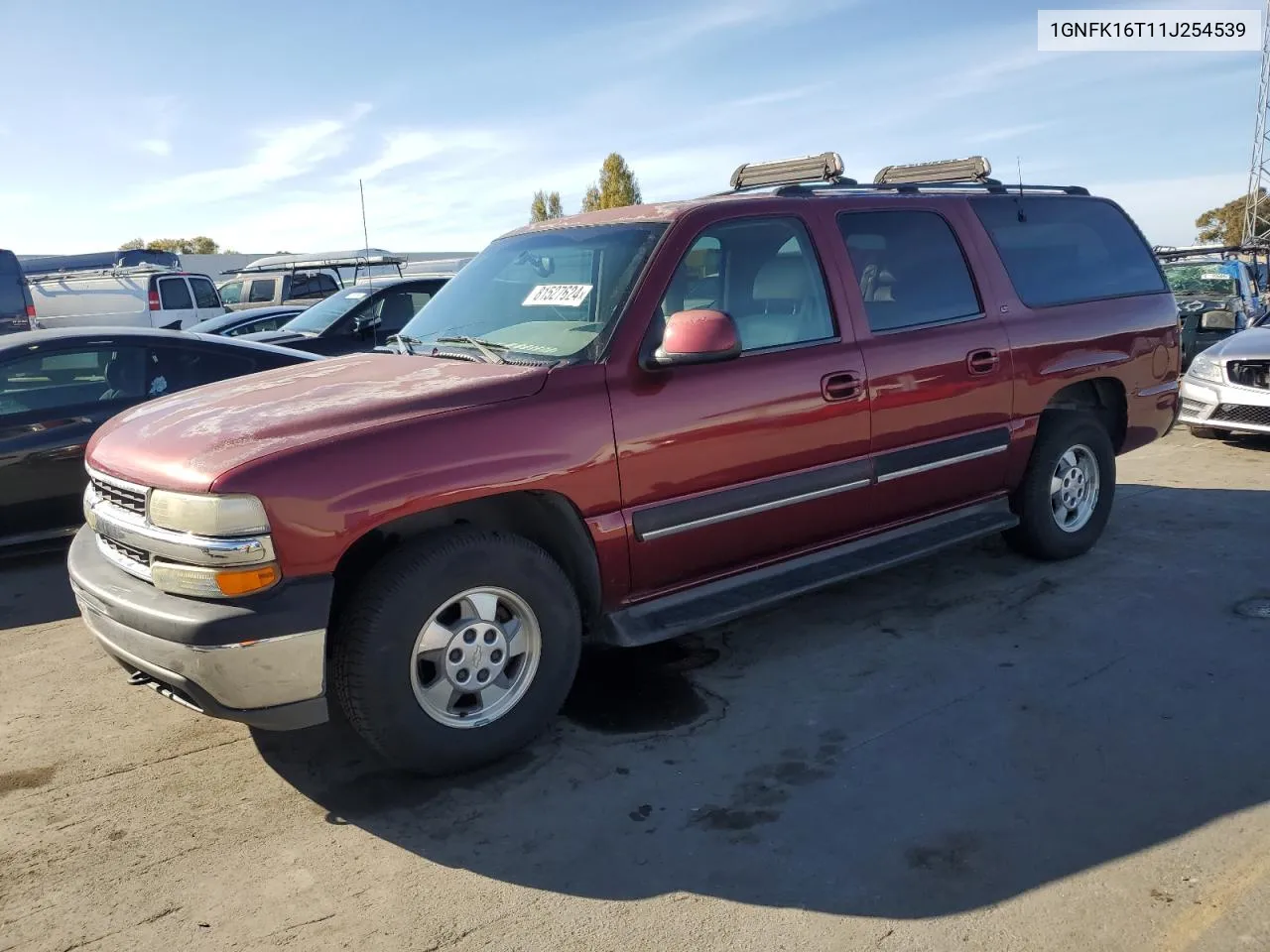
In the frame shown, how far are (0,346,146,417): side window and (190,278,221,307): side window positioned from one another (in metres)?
12.0

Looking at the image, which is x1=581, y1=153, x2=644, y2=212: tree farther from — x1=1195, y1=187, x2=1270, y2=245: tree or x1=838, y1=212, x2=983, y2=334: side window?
x1=838, y1=212, x2=983, y2=334: side window

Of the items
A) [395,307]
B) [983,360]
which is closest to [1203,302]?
[983,360]

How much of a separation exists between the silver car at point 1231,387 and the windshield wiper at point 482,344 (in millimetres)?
6874

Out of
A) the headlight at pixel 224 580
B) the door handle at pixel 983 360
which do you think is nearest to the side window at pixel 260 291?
the door handle at pixel 983 360

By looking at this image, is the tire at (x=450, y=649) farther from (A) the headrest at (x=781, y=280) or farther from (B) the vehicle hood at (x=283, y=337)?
(B) the vehicle hood at (x=283, y=337)

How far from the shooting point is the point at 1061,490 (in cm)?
536

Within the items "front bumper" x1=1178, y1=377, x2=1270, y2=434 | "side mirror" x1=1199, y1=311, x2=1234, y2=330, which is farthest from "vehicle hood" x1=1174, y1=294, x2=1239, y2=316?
"front bumper" x1=1178, y1=377, x2=1270, y2=434

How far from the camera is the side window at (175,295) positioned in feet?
54.3

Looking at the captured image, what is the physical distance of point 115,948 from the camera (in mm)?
2611

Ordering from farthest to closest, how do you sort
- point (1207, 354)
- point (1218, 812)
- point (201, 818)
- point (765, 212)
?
point (1207, 354) < point (765, 212) < point (201, 818) < point (1218, 812)

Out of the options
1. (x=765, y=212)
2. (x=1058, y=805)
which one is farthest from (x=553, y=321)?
(x=1058, y=805)

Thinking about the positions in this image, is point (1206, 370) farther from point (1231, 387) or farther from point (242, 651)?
point (242, 651)

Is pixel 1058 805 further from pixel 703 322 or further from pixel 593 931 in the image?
pixel 703 322

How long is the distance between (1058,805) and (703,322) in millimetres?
1959
